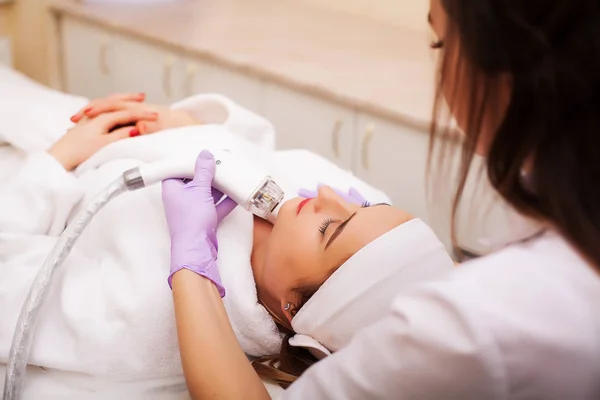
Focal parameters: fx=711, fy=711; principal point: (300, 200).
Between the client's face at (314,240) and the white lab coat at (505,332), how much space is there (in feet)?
1.26

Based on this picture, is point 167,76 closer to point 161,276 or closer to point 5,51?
point 5,51

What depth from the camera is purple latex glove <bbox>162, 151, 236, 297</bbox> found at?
1.10 meters

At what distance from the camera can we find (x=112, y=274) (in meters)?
1.20

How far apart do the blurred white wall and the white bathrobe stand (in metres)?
1.24

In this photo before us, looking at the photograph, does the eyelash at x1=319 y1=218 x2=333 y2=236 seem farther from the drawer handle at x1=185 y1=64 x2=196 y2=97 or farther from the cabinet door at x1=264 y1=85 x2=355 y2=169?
the drawer handle at x1=185 y1=64 x2=196 y2=97

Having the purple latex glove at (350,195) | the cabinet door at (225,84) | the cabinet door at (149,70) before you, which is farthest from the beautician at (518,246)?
the cabinet door at (149,70)

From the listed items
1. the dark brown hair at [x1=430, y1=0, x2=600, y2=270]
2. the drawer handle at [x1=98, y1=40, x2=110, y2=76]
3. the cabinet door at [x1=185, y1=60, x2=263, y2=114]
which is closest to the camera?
the dark brown hair at [x1=430, y1=0, x2=600, y2=270]

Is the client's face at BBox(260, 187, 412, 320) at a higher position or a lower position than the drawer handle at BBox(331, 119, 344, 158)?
higher

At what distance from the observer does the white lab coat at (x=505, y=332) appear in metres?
0.68

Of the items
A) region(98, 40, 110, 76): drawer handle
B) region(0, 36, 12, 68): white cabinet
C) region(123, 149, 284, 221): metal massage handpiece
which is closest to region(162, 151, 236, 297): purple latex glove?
region(123, 149, 284, 221): metal massage handpiece

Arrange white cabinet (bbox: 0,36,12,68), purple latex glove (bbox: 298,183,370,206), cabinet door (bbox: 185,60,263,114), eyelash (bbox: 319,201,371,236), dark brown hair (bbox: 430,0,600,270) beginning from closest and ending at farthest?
dark brown hair (bbox: 430,0,600,270) < eyelash (bbox: 319,201,371,236) < purple latex glove (bbox: 298,183,370,206) < cabinet door (bbox: 185,60,263,114) < white cabinet (bbox: 0,36,12,68)

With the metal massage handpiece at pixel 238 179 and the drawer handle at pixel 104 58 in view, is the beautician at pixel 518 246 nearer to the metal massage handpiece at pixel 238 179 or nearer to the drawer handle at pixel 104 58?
the metal massage handpiece at pixel 238 179

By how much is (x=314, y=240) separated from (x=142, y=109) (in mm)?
615

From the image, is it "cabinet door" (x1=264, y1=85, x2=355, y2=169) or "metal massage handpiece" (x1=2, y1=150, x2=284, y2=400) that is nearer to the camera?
"metal massage handpiece" (x1=2, y1=150, x2=284, y2=400)
